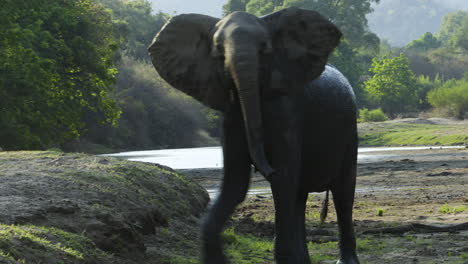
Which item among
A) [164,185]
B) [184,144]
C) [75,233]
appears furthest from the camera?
[184,144]

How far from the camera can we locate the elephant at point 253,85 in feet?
21.5

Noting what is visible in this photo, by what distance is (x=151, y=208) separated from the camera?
35.5 ft

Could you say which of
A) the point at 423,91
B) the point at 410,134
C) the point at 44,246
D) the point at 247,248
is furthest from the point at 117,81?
the point at 44,246

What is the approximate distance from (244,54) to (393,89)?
8138 centimetres

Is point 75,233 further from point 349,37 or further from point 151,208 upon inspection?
point 349,37

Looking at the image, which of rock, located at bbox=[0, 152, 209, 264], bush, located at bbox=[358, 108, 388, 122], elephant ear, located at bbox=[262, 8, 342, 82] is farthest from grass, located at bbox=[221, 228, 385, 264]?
bush, located at bbox=[358, 108, 388, 122]

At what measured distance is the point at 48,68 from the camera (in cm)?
2864

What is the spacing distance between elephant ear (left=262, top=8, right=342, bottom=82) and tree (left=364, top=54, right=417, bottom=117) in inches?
3101

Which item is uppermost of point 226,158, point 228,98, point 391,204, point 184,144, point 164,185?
point 228,98

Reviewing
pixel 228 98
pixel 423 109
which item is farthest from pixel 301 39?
pixel 423 109

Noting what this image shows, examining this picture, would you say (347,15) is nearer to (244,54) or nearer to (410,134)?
(410,134)

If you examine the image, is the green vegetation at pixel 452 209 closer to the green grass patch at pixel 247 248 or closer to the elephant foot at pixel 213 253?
the green grass patch at pixel 247 248

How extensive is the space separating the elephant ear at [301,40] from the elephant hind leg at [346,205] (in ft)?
6.63

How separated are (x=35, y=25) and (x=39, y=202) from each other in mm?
21556
